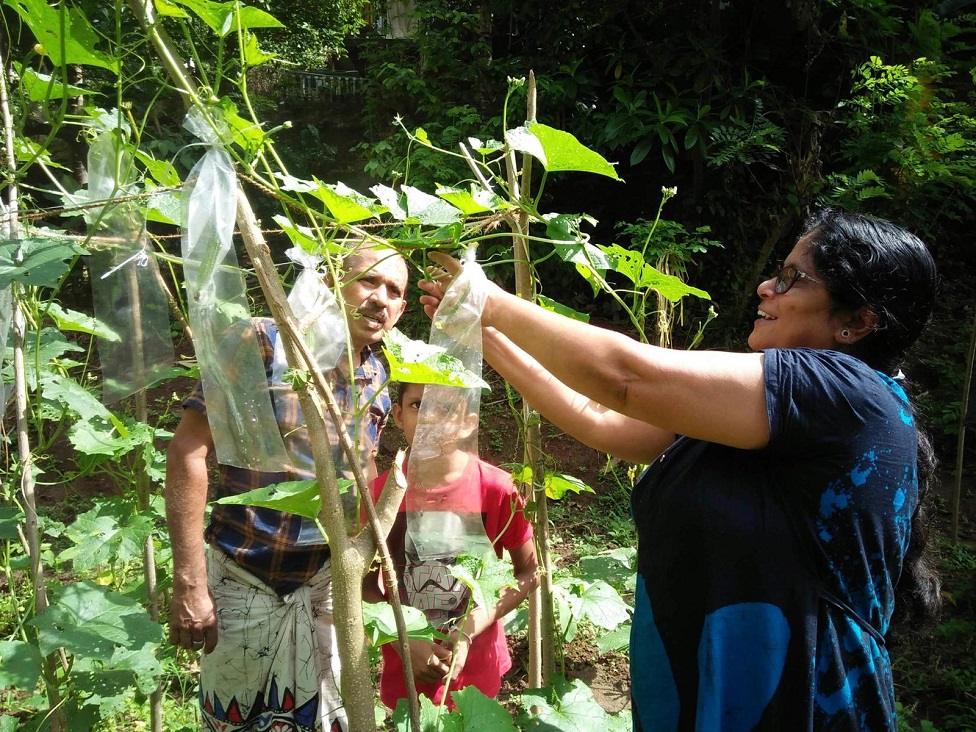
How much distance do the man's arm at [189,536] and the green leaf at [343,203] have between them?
2.65ft

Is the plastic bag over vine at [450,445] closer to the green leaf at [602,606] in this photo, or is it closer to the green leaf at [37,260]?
the green leaf at [602,606]

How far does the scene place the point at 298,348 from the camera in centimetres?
82

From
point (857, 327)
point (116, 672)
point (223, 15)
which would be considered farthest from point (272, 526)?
point (857, 327)

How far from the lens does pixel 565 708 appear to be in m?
1.36

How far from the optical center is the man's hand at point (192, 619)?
1.56 metres

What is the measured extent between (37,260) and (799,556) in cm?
111

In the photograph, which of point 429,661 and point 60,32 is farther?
point 429,661

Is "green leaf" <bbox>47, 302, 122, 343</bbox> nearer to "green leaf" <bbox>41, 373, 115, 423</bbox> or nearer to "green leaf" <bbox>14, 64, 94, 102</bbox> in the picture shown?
"green leaf" <bbox>41, 373, 115, 423</bbox>

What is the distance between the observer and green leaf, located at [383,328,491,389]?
87 centimetres

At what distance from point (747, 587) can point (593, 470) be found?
3.34m

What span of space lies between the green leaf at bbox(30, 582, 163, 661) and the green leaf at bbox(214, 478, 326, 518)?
517 mm

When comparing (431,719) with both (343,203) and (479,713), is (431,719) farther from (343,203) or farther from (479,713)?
(343,203)

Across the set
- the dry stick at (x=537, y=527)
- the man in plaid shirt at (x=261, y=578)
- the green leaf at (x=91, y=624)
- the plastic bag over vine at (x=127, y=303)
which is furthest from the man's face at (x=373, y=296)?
the green leaf at (x=91, y=624)

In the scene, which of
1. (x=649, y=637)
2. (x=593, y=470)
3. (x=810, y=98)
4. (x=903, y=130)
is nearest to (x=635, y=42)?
(x=810, y=98)
